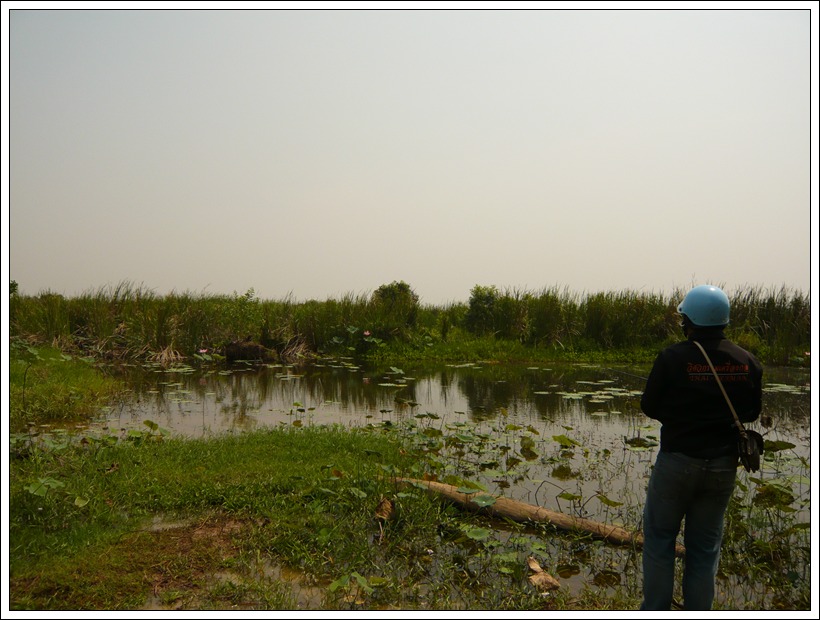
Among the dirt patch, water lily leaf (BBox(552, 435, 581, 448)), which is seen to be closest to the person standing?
the dirt patch

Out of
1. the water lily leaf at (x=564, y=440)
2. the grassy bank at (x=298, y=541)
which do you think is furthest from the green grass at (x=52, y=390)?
the water lily leaf at (x=564, y=440)

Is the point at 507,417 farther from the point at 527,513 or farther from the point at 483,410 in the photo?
the point at 527,513

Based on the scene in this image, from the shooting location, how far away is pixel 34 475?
4.88 metres

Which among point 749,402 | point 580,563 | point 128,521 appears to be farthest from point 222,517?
point 749,402

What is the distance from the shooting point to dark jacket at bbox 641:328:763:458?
2.90 metres

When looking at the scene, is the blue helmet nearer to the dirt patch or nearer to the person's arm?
the person's arm

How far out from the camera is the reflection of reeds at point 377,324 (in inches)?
620

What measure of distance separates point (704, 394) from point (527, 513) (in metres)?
2.18

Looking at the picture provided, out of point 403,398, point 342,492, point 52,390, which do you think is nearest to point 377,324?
point 403,398

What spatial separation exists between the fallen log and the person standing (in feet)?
3.45

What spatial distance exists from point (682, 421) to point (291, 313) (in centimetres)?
1561

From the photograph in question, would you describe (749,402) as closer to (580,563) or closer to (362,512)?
(580,563)

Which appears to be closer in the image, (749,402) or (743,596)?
(749,402)

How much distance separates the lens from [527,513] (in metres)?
4.64
